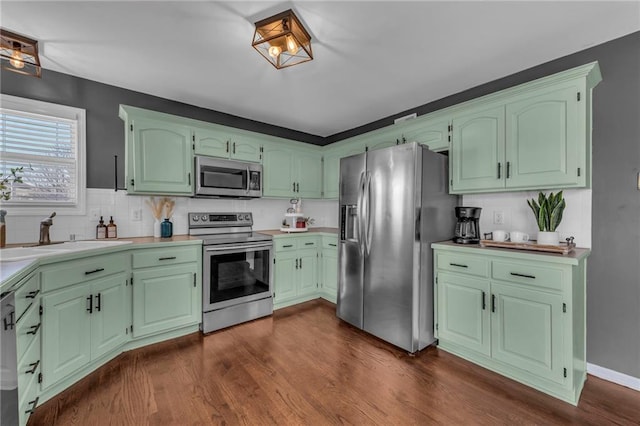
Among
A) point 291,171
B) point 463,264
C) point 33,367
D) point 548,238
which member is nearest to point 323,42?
point 291,171

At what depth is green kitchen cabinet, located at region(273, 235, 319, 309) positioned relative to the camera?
10.8ft

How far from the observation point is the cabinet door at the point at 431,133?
8.63 feet

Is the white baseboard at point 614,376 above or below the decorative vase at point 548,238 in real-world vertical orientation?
below

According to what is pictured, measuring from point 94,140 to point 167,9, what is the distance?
168 centimetres

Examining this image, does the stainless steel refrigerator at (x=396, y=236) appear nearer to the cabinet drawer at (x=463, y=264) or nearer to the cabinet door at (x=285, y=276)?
the cabinet drawer at (x=463, y=264)

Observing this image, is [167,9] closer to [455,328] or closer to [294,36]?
[294,36]

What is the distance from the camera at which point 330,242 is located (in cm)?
352

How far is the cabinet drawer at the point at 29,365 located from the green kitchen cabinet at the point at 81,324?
0.08 meters

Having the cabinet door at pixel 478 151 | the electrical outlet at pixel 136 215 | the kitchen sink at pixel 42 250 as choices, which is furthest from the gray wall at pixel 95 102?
the cabinet door at pixel 478 151

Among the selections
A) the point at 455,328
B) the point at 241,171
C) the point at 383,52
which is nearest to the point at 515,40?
the point at 383,52

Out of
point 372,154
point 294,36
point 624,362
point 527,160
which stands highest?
point 294,36

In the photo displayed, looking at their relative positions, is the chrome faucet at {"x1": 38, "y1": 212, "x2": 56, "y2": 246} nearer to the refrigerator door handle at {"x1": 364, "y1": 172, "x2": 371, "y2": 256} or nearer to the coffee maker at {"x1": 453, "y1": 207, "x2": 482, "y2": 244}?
the refrigerator door handle at {"x1": 364, "y1": 172, "x2": 371, "y2": 256}

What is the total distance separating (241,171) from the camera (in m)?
3.24

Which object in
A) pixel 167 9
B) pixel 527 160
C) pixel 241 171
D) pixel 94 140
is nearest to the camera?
pixel 167 9
